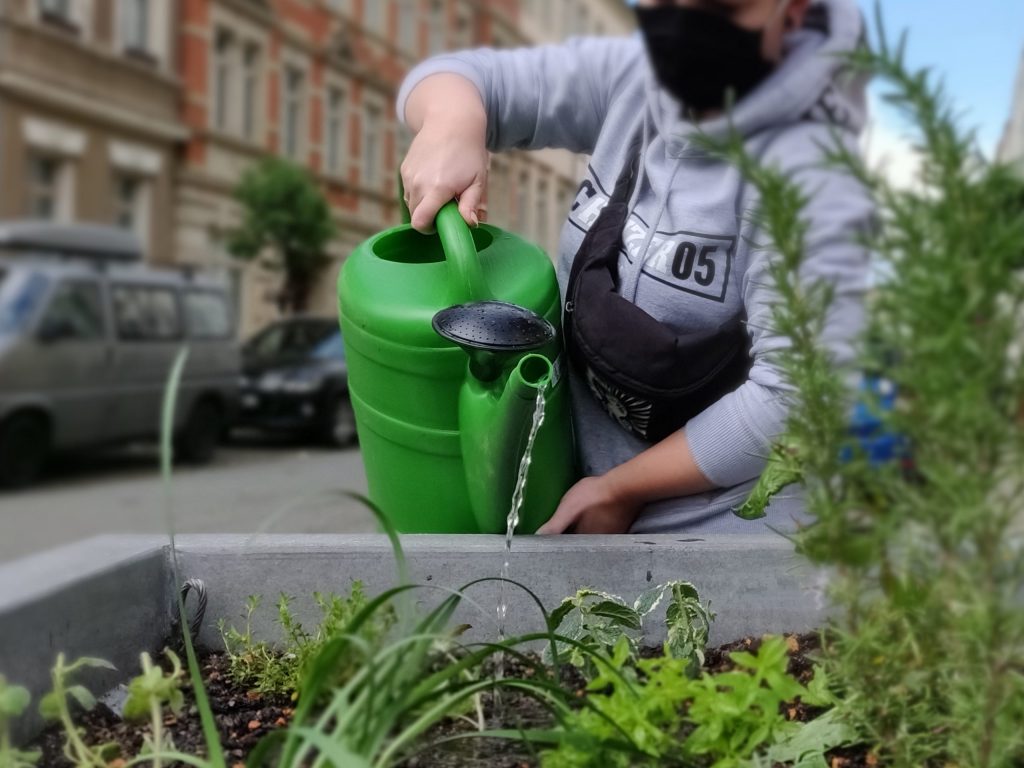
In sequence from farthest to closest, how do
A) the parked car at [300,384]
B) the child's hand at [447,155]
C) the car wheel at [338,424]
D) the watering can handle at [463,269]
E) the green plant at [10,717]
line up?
the car wheel at [338,424] → the parked car at [300,384] → the child's hand at [447,155] → the watering can handle at [463,269] → the green plant at [10,717]

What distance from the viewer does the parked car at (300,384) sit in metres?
11.0

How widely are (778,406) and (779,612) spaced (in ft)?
0.82

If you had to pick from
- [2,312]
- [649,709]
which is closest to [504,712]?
[649,709]

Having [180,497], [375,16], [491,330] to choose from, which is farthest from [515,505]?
[375,16]

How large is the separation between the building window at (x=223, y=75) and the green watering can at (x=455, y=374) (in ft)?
57.1

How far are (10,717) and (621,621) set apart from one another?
0.54m

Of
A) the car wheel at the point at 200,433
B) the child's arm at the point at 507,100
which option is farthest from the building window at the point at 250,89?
the child's arm at the point at 507,100

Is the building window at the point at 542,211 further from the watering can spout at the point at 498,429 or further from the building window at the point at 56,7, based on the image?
the building window at the point at 56,7

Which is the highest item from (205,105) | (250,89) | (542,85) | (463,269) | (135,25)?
(135,25)

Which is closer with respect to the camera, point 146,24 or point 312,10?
point 146,24

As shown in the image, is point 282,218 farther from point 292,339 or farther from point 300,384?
point 300,384

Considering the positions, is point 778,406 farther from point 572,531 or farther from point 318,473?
point 318,473

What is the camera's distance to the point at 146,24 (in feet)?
53.6

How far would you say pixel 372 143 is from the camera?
2191 cm
